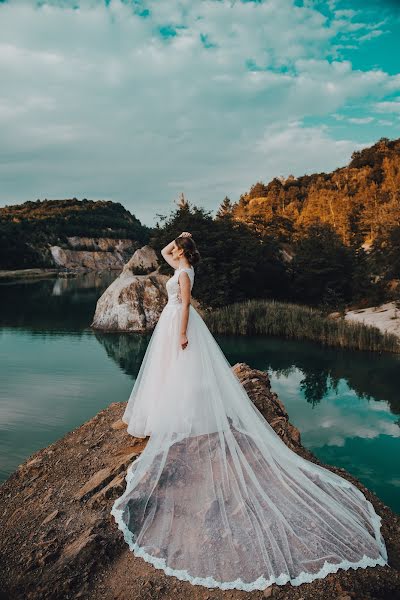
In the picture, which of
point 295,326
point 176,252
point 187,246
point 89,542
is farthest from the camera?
point 295,326

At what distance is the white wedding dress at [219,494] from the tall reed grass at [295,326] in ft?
40.3

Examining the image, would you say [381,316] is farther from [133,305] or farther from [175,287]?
[175,287]

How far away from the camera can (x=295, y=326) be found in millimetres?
17422

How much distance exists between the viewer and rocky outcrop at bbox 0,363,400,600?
9.53 ft

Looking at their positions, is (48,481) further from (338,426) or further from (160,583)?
(338,426)

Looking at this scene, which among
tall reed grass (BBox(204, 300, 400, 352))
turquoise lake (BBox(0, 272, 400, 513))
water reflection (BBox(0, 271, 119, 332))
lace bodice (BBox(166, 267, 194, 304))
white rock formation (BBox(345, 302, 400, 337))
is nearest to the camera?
lace bodice (BBox(166, 267, 194, 304))

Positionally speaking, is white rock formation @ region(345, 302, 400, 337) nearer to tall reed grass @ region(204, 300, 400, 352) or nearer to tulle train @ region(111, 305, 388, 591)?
tall reed grass @ region(204, 300, 400, 352)

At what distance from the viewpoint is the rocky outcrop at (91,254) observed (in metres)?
75.4

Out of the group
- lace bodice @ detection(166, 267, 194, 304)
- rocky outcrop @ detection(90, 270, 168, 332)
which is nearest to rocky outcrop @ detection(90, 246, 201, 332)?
rocky outcrop @ detection(90, 270, 168, 332)

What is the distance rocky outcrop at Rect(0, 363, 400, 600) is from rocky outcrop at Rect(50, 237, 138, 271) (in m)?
72.1

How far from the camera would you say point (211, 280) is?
20328mm

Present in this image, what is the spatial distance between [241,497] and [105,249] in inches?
3289

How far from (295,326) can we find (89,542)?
1486 cm

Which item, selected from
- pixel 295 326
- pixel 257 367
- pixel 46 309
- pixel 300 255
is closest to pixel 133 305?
pixel 295 326
